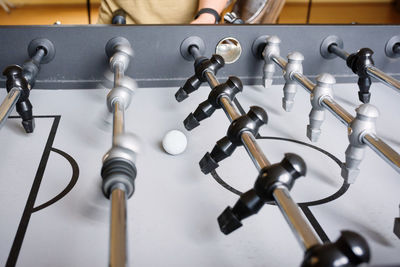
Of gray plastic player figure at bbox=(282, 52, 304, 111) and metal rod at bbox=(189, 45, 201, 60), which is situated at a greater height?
metal rod at bbox=(189, 45, 201, 60)

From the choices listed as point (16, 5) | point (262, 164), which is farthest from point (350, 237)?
point (16, 5)

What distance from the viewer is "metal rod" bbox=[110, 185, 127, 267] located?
358 mm

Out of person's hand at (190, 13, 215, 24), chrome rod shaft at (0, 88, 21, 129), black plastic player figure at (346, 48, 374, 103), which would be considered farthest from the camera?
person's hand at (190, 13, 215, 24)

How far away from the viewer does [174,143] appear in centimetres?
72

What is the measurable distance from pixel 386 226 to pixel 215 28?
570 mm

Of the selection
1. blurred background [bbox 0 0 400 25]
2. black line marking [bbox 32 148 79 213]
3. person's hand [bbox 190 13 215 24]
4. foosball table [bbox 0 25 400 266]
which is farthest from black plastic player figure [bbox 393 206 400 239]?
blurred background [bbox 0 0 400 25]

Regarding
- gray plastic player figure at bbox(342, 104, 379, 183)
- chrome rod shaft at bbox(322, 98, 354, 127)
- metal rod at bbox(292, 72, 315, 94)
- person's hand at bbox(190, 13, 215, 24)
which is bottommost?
gray plastic player figure at bbox(342, 104, 379, 183)

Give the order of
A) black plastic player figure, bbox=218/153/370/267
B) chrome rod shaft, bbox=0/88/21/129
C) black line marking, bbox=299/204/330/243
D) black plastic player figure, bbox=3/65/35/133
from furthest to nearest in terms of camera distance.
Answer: black plastic player figure, bbox=3/65/35/133, chrome rod shaft, bbox=0/88/21/129, black line marking, bbox=299/204/330/243, black plastic player figure, bbox=218/153/370/267

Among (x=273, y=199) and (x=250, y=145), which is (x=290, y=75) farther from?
(x=273, y=199)

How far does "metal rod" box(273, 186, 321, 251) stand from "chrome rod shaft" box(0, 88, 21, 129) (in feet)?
1.41

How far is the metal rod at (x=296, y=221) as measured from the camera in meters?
0.37

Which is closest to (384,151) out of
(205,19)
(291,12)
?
(205,19)

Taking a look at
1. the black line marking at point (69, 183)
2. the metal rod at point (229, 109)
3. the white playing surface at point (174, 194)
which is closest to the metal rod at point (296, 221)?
the white playing surface at point (174, 194)

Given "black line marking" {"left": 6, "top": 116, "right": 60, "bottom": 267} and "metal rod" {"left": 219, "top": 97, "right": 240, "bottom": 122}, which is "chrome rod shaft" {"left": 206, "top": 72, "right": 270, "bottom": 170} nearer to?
"metal rod" {"left": 219, "top": 97, "right": 240, "bottom": 122}
